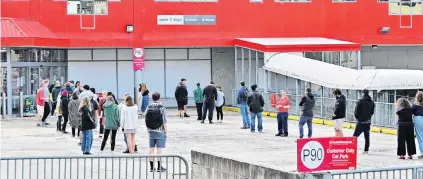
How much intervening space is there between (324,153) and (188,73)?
105ft

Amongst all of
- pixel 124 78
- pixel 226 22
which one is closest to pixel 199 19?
pixel 226 22

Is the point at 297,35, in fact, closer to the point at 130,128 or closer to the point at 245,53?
the point at 245,53

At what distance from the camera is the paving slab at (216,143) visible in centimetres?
2138

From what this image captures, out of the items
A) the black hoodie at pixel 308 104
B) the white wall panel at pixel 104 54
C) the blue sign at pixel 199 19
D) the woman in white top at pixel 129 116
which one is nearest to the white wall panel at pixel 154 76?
the white wall panel at pixel 104 54

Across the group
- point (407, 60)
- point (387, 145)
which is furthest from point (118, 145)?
point (407, 60)

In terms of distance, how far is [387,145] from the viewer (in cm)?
2462

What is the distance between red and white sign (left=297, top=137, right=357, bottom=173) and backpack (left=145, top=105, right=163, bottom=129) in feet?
21.4

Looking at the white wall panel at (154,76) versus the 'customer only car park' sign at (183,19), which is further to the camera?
the white wall panel at (154,76)

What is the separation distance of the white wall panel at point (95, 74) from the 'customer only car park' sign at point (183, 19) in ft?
9.68

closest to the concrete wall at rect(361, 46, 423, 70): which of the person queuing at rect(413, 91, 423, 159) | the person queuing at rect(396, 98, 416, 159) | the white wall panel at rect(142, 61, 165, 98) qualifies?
the white wall panel at rect(142, 61, 165, 98)

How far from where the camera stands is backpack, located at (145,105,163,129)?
19.0 metres

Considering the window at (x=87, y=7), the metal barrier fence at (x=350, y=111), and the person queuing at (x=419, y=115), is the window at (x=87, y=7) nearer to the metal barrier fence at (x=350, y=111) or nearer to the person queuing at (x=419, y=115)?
the metal barrier fence at (x=350, y=111)

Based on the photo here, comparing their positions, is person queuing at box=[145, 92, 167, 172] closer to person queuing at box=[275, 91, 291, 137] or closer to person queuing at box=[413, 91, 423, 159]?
person queuing at box=[413, 91, 423, 159]

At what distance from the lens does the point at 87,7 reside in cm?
4250
